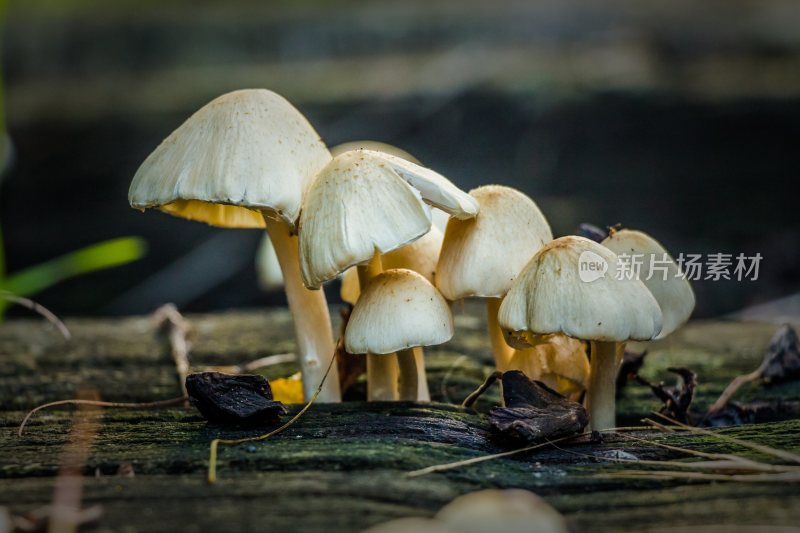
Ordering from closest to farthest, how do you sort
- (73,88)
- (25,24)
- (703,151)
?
(703,151) → (73,88) → (25,24)

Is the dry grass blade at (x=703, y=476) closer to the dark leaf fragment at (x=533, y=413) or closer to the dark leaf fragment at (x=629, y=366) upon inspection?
the dark leaf fragment at (x=533, y=413)

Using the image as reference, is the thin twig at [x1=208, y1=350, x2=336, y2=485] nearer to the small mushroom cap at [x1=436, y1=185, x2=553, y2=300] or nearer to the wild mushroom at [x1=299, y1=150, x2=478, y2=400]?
the wild mushroom at [x1=299, y1=150, x2=478, y2=400]

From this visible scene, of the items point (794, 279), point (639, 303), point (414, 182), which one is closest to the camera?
point (639, 303)

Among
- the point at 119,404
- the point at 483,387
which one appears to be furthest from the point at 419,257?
the point at 119,404

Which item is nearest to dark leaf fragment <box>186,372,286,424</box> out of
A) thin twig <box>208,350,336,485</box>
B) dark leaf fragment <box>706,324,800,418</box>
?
thin twig <box>208,350,336,485</box>

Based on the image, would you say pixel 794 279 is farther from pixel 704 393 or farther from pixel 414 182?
pixel 414 182

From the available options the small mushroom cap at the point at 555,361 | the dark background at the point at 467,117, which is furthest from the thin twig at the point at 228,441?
the dark background at the point at 467,117

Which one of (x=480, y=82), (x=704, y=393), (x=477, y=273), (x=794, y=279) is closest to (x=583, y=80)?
(x=480, y=82)
